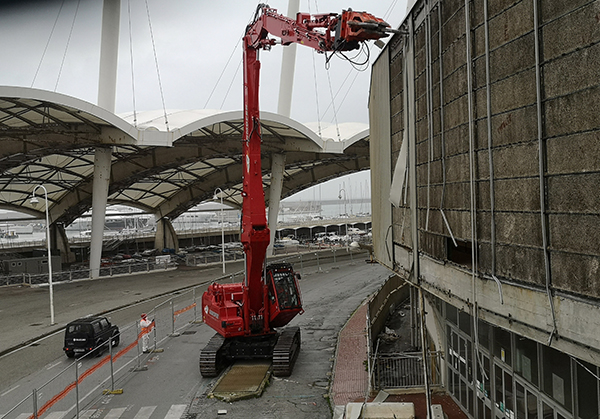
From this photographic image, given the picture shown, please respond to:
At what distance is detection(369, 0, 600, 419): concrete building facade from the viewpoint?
6262 millimetres

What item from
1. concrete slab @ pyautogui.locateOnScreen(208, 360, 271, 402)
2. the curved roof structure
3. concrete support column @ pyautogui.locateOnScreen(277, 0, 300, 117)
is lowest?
concrete slab @ pyautogui.locateOnScreen(208, 360, 271, 402)

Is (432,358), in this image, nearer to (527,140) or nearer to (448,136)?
(448,136)

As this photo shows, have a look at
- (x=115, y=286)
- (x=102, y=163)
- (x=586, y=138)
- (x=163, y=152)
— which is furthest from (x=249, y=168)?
(x=163, y=152)

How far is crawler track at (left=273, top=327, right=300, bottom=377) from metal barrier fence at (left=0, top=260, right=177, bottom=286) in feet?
93.2

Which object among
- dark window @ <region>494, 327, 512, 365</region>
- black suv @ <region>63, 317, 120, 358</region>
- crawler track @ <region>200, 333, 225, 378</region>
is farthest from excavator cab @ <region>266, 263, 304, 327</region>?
dark window @ <region>494, 327, 512, 365</region>

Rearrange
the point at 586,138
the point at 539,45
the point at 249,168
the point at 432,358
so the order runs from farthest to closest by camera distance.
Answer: the point at 249,168 < the point at 432,358 < the point at 539,45 < the point at 586,138

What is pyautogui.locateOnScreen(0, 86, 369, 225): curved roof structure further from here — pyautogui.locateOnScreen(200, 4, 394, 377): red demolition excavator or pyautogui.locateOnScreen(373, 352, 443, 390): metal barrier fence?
pyautogui.locateOnScreen(373, 352, 443, 390): metal barrier fence

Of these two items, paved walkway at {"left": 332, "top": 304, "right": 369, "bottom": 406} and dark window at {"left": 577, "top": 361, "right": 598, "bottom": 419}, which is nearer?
dark window at {"left": 577, "top": 361, "right": 598, "bottom": 419}

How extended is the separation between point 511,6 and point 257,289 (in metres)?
12.3

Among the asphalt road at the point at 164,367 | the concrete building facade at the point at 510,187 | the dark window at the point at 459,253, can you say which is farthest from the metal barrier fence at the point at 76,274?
the concrete building facade at the point at 510,187

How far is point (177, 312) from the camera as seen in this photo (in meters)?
27.5

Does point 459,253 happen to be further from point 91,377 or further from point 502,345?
point 91,377

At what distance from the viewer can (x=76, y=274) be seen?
44.1 m

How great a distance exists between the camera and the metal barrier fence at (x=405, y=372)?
14.9 metres
